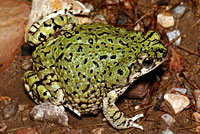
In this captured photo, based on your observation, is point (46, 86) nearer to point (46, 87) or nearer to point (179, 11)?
point (46, 87)

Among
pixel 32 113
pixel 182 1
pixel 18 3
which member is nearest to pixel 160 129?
pixel 32 113

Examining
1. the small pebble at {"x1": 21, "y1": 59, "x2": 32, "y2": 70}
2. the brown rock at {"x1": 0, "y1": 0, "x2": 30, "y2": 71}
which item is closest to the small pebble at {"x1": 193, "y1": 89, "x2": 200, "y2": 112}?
the small pebble at {"x1": 21, "y1": 59, "x2": 32, "y2": 70}

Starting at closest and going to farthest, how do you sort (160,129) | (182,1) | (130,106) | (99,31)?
(99,31) < (160,129) < (130,106) < (182,1)

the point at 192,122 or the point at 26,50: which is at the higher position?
the point at 26,50

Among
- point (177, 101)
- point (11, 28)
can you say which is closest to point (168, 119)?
point (177, 101)

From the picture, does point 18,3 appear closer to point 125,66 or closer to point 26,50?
point 26,50

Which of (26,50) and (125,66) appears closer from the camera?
(125,66)
